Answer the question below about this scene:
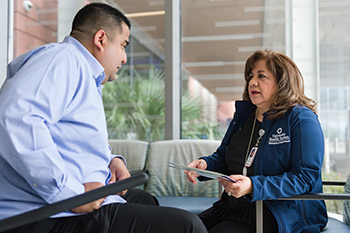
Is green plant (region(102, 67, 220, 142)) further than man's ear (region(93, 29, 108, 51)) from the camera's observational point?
Yes

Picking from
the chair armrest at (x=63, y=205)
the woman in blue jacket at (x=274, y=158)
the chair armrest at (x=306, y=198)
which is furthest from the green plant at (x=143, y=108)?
the chair armrest at (x=63, y=205)

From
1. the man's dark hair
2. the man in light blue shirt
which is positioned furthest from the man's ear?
the man in light blue shirt

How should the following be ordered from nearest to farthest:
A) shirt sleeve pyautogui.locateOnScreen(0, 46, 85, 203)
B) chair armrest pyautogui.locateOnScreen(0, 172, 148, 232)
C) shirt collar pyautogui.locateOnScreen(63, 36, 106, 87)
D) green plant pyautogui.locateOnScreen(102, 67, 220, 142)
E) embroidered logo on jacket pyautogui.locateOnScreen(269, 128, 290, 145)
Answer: chair armrest pyautogui.locateOnScreen(0, 172, 148, 232), shirt sleeve pyautogui.locateOnScreen(0, 46, 85, 203), shirt collar pyautogui.locateOnScreen(63, 36, 106, 87), embroidered logo on jacket pyautogui.locateOnScreen(269, 128, 290, 145), green plant pyautogui.locateOnScreen(102, 67, 220, 142)

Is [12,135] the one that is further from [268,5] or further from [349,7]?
[349,7]

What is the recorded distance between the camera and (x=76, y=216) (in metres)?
1.06

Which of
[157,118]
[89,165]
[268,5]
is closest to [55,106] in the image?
[89,165]

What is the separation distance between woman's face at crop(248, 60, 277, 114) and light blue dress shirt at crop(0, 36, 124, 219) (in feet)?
3.30

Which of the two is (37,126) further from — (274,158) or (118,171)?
(274,158)

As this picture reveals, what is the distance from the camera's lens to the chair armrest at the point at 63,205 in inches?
31.3

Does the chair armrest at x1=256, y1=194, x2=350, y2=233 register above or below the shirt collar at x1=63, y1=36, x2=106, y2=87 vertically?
below

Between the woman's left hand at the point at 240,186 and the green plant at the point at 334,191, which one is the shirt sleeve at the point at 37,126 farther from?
the green plant at the point at 334,191

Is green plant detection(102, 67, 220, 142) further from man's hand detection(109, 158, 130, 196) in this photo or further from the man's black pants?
the man's black pants

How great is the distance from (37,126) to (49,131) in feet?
0.33

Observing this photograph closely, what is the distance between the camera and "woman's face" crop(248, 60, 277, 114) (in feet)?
5.90
